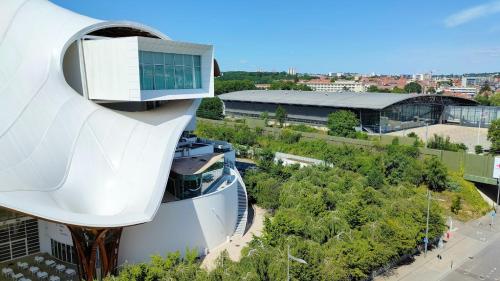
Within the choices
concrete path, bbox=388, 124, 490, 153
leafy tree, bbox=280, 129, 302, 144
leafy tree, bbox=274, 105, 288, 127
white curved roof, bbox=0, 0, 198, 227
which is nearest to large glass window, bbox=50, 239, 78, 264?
white curved roof, bbox=0, 0, 198, 227

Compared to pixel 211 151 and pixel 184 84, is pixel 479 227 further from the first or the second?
pixel 184 84

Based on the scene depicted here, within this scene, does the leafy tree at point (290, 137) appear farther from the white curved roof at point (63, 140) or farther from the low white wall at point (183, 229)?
the white curved roof at point (63, 140)

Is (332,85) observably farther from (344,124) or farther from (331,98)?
(344,124)

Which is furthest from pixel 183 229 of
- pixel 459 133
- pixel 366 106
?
pixel 459 133

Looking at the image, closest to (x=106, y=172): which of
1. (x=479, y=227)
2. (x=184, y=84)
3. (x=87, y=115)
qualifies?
(x=87, y=115)

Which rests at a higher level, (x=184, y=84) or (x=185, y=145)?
(x=184, y=84)

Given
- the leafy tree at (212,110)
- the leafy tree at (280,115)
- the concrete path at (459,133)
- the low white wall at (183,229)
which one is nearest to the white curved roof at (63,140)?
the low white wall at (183,229)
